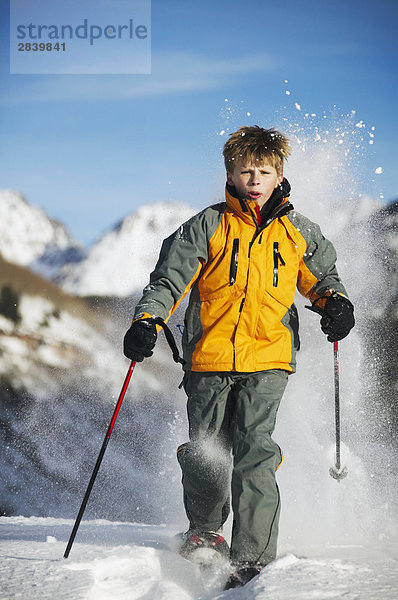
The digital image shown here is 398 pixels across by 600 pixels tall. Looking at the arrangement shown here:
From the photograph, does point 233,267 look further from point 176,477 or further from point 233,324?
point 176,477

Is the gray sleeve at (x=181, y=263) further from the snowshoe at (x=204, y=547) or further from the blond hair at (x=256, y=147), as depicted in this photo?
the snowshoe at (x=204, y=547)

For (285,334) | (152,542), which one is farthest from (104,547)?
(285,334)

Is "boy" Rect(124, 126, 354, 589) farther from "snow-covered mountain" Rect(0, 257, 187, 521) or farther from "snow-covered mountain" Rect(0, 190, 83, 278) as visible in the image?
"snow-covered mountain" Rect(0, 190, 83, 278)

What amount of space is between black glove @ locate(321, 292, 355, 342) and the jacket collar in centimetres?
51

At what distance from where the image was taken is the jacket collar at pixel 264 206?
109 inches

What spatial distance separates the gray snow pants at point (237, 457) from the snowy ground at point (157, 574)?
181 millimetres

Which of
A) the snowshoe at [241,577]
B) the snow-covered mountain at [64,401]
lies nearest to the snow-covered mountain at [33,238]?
the snow-covered mountain at [64,401]

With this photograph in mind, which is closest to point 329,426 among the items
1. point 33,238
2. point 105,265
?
point 105,265

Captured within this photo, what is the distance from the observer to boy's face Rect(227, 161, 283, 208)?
9.45ft

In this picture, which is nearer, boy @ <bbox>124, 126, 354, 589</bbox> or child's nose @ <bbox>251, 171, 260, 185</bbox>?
boy @ <bbox>124, 126, 354, 589</bbox>

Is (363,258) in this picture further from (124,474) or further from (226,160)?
(124,474)

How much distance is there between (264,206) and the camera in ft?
9.52

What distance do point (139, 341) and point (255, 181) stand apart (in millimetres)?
958

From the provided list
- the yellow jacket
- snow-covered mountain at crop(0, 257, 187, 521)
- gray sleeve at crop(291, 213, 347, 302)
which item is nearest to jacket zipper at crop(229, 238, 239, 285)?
the yellow jacket
